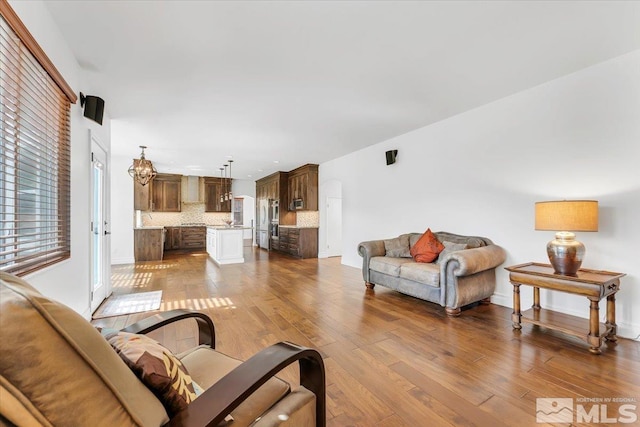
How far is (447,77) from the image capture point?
2902 mm

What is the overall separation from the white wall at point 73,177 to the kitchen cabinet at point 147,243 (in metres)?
4.03

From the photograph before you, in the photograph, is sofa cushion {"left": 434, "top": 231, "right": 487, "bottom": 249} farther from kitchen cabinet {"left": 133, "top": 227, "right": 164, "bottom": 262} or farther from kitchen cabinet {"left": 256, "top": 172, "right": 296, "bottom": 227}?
kitchen cabinet {"left": 133, "top": 227, "right": 164, "bottom": 262}

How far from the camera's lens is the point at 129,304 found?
352cm

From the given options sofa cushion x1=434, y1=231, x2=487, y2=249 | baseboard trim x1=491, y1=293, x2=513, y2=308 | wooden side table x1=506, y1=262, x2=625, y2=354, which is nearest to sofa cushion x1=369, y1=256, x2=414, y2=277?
sofa cushion x1=434, y1=231, x2=487, y2=249

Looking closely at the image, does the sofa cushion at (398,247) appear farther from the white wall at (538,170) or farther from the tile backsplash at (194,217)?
the tile backsplash at (194,217)

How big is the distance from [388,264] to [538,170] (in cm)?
206

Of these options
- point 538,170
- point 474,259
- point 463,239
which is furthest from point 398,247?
point 538,170

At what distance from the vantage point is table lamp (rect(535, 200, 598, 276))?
2369mm

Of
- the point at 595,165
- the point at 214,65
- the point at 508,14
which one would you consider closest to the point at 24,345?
the point at 214,65

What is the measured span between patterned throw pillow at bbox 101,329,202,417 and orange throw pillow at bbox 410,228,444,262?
3415mm

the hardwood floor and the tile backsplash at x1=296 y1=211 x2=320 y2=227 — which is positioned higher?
the tile backsplash at x1=296 y1=211 x2=320 y2=227

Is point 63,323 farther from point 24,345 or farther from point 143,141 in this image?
point 143,141

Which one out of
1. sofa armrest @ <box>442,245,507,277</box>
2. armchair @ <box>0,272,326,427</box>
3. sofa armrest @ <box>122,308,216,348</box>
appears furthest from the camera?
sofa armrest @ <box>442,245,507,277</box>

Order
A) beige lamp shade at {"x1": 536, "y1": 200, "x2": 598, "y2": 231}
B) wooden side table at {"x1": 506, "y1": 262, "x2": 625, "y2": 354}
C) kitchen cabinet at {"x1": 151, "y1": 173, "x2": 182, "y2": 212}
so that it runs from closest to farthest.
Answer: wooden side table at {"x1": 506, "y1": 262, "x2": 625, "y2": 354} → beige lamp shade at {"x1": 536, "y1": 200, "x2": 598, "y2": 231} → kitchen cabinet at {"x1": 151, "y1": 173, "x2": 182, "y2": 212}
